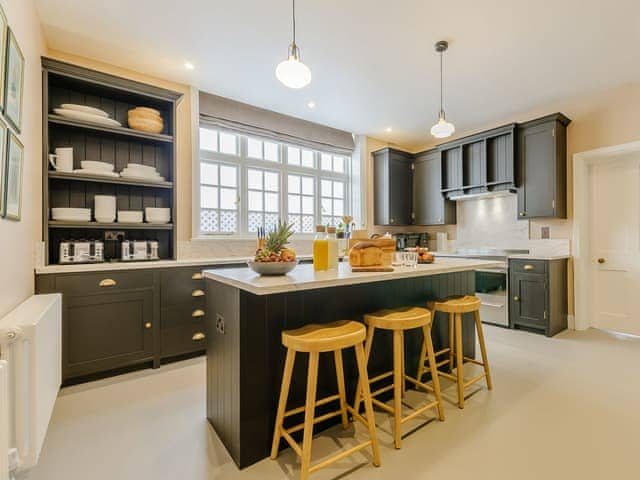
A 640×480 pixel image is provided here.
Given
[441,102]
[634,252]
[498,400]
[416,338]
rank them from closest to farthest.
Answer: [498,400]
[416,338]
[634,252]
[441,102]

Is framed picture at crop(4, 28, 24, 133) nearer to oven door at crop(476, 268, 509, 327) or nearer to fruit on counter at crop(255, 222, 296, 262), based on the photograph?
fruit on counter at crop(255, 222, 296, 262)

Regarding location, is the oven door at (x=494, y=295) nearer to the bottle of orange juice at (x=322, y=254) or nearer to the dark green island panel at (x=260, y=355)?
the dark green island panel at (x=260, y=355)

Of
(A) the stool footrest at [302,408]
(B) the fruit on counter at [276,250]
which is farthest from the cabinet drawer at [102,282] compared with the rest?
(A) the stool footrest at [302,408]

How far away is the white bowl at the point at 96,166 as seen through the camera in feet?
8.79

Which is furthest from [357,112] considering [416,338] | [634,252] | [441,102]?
[634,252]

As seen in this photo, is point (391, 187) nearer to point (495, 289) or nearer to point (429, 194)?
point (429, 194)

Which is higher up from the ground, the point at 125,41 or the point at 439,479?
the point at 125,41

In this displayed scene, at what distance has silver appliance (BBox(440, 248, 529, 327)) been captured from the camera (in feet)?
12.6

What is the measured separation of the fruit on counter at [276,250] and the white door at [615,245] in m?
3.93

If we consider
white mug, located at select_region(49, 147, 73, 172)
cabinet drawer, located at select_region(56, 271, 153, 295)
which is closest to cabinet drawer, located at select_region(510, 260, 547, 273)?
cabinet drawer, located at select_region(56, 271, 153, 295)

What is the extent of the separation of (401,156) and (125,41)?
3918mm

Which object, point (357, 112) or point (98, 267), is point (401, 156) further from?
point (98, 267)

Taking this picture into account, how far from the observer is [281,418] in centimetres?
153

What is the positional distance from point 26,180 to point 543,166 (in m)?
4.98
